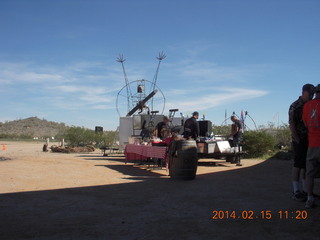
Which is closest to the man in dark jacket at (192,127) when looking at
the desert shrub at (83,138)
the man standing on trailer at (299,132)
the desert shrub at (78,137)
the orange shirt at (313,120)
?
the man standing on trailer at (299,132)

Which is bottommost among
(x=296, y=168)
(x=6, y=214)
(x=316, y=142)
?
(x=6, y=214)

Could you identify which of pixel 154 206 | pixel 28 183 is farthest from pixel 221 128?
pixel 154 206

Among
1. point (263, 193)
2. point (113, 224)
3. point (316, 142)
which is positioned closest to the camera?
point (113, 224)

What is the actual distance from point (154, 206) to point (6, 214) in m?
2.12

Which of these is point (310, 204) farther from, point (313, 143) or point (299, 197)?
point (313, 143)

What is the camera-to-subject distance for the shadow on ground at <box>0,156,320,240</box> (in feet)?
12.9

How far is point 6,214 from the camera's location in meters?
4.86

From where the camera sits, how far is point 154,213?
491 centimetres

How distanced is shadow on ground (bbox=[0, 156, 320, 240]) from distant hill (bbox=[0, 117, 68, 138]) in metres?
72.1

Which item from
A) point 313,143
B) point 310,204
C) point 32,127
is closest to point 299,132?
point 313,143

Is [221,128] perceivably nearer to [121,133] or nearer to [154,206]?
[121,133]

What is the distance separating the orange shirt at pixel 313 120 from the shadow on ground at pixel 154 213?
0.98m

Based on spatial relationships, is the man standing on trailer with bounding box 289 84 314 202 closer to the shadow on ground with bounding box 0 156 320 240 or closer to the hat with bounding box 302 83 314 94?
the hat with bounding box 302 83 314 94

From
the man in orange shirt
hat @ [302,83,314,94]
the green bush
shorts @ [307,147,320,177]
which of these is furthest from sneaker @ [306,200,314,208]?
the green bush
